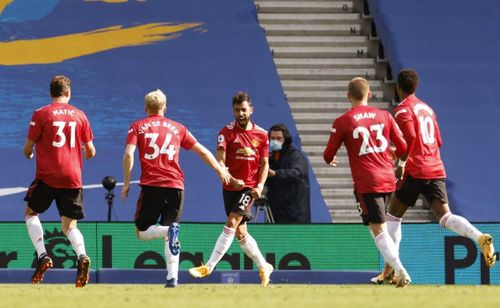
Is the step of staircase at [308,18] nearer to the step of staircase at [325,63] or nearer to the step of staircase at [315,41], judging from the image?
the step of staircase at [315,41]

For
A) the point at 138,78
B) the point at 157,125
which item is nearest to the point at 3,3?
the point at 138,78

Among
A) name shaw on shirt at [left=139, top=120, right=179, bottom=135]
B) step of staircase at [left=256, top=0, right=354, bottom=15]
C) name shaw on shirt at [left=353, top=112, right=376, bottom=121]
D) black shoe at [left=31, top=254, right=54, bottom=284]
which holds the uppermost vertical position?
step of staircase at [left=256, top=0, right=354, bottom=15]

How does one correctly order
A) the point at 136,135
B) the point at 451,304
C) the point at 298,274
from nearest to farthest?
1. the point at 451,304
2. the point at 136,135
3. the point at 298,274

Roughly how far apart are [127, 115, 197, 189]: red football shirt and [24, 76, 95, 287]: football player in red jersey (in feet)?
2.23

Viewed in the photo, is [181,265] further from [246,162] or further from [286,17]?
[286,17]

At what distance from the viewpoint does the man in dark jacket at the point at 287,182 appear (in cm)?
1778

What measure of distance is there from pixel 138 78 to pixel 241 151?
30.2 ft

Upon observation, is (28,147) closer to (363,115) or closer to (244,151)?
(244,151)

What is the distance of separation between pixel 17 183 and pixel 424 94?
6.95m

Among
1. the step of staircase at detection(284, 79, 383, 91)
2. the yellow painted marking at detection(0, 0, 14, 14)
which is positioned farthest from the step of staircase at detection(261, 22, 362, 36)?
the yellow painted marking at detection(0, 0, 14, 14)

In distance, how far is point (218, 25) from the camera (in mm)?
24000

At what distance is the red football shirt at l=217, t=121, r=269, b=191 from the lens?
46.3 ft

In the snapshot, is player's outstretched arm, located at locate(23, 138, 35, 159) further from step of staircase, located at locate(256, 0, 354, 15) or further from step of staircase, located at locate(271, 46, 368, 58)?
step of staircase, located at locate(256, 0, 354, 15)

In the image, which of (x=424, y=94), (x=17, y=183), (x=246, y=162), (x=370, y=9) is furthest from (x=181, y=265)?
(x=370, y=9)
